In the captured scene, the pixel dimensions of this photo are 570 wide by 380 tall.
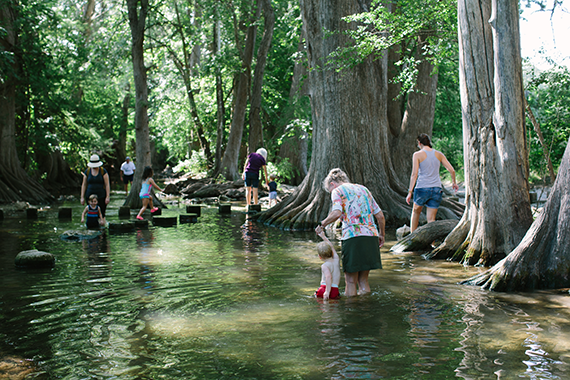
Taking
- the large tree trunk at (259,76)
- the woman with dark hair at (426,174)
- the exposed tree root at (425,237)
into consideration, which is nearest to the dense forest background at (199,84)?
the large tree trunk at (259,76)

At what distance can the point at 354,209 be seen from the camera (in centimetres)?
656

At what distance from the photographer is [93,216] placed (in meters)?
13.1

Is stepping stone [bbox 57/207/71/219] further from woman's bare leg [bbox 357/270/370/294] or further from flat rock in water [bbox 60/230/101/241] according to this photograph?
woman's bare leg [bbox 357/270/370/294]

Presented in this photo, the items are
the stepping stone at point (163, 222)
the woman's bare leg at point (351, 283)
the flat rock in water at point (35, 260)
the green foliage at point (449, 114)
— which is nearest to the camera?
the woman's bare leg at point (351, 283)

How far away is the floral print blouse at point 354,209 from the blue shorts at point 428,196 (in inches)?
158

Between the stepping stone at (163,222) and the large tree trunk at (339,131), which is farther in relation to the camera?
the stepping stone at (163,222)

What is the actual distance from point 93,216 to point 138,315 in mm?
7857

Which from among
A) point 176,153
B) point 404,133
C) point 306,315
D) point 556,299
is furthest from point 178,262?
point 176,153

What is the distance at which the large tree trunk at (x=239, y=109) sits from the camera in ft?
86.5

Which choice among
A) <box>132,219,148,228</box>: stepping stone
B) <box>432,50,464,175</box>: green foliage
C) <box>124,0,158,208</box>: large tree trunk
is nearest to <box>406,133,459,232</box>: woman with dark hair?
<box>132,219,148,228</box>: stepping stone

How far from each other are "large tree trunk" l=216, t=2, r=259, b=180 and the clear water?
1841 cm

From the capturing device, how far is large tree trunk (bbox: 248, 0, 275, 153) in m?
22.8

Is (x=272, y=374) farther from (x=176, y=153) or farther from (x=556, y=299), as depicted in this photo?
(x=176, y=153)

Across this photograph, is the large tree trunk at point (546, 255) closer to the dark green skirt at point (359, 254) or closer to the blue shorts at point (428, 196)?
the dark green skirt at point (359, 254)
